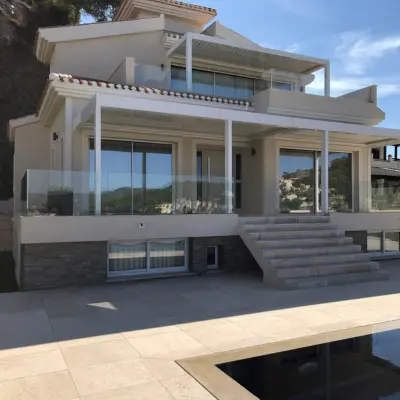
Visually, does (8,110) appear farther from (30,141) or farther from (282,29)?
(282,29)

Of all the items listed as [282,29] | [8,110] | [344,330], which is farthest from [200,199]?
[8,110]

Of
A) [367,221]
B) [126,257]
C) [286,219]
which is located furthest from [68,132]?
[367,221]

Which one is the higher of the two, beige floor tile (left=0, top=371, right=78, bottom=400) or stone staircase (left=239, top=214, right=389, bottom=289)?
stone staircase (left=239, top=214, right=389, bottom=289)

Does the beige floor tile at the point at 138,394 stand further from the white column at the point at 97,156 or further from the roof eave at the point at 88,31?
the roof eave at the point at 88,31

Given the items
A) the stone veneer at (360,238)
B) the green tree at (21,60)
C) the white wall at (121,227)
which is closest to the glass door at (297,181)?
the stone veneer at (360,238)

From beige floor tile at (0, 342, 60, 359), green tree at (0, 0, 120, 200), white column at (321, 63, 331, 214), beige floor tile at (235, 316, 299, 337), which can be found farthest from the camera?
green tree at (0, 0, 120, 200)

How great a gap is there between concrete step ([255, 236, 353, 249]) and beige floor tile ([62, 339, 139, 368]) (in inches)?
227

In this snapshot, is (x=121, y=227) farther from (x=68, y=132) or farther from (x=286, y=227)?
(x=286, y=227)

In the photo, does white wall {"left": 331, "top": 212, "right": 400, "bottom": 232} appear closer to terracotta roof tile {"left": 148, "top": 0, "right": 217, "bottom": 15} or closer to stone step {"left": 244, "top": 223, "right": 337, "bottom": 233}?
stone step {"left": 244, "top": 223, "right": 337, "bottom": 233}

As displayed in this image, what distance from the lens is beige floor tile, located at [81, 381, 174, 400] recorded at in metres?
4.07

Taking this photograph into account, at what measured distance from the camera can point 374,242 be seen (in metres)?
14.4

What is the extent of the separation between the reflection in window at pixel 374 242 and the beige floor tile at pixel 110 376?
1138cm

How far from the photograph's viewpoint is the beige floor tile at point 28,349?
525 centimetres

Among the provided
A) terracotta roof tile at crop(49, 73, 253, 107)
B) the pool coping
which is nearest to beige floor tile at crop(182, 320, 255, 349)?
the pool coping
